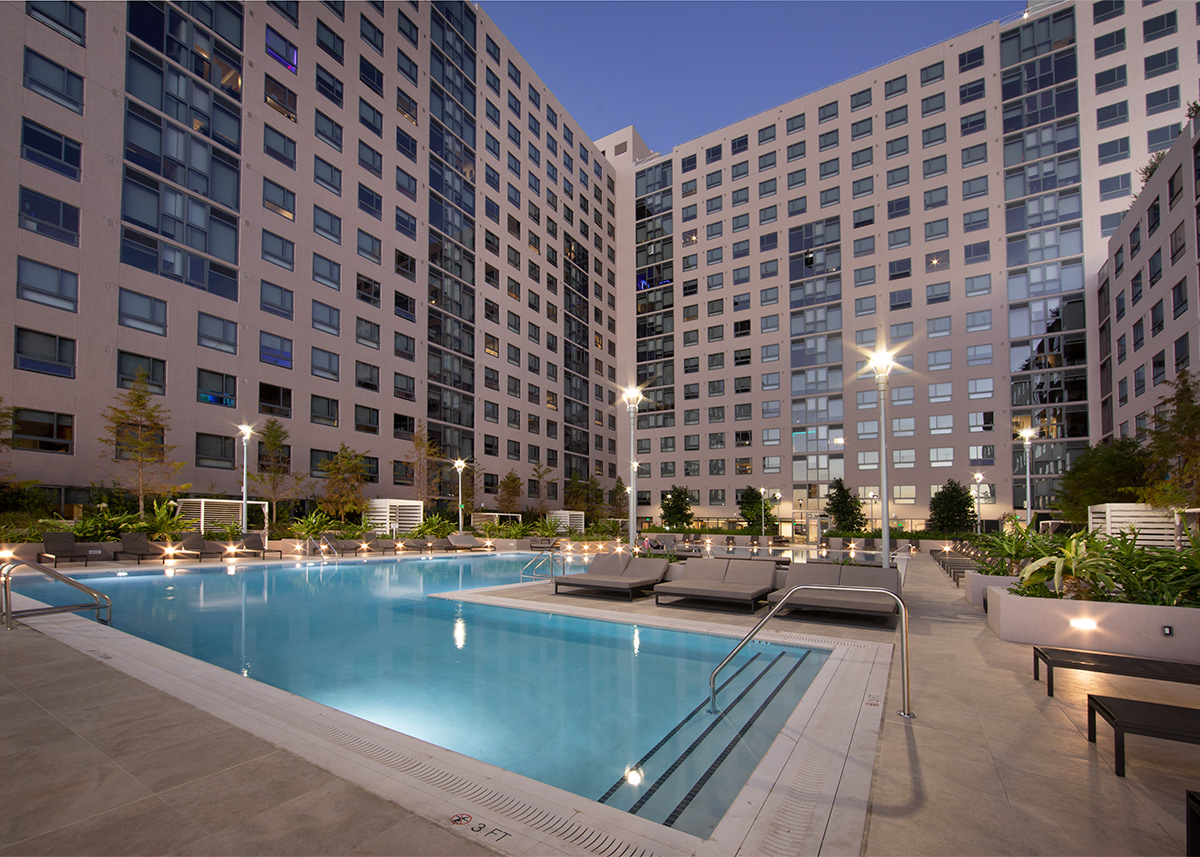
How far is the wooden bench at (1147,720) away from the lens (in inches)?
135

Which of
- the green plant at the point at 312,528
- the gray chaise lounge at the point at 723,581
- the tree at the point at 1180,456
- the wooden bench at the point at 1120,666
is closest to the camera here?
the wooden bench at the point at 1120,666

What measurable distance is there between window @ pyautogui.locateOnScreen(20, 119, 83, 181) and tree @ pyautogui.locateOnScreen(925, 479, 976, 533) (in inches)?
1803

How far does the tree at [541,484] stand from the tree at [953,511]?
87.9 ft

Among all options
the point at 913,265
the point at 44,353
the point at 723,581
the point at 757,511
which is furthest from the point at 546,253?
the point at 723,581

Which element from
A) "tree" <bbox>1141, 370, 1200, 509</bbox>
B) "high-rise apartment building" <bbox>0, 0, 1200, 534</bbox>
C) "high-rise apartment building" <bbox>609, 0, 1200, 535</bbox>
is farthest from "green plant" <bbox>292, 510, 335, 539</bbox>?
"high-rise apartment building" <bbox>609, 0, 1200, 535</bbox>

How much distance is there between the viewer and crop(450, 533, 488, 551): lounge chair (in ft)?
92.0

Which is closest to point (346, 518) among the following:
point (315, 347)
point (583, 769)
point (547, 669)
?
point (315, 347)

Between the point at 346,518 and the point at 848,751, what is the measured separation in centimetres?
3137

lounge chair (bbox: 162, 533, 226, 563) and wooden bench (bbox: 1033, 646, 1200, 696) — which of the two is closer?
wooden bench (bbox: 1033, 646, 1200, 696)

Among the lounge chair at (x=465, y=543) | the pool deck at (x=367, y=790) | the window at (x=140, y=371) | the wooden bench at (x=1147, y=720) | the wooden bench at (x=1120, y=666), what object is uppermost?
the window at (x=140, y=371)

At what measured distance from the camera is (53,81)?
909 inches

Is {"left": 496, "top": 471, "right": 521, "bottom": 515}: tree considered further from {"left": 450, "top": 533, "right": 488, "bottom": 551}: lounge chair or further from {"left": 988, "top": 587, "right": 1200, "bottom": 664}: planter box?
{"left": 988, "top": 587, "right": 1200, "bottom": 664}: planter box

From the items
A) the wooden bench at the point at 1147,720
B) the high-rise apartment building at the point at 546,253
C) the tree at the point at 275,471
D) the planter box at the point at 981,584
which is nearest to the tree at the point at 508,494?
the high-rise apartment building at the point at 546,253

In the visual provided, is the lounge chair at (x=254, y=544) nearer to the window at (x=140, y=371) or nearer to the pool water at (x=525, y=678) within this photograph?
the window at (x=140, y=371)
